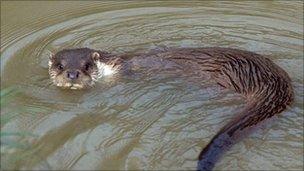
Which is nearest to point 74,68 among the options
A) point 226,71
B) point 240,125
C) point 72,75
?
point 72,75

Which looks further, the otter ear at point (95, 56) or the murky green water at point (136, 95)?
the otter ear at point (95, 56)

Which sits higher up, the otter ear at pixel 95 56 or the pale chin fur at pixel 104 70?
the otter ear at pixel 95 56

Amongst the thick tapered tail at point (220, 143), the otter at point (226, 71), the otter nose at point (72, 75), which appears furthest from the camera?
the otter nose at point (72, 75)

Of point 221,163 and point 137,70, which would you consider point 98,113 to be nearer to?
point 137,70

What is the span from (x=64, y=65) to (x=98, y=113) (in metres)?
0.58

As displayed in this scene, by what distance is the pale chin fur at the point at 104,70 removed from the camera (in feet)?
14.7

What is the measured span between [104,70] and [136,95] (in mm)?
577

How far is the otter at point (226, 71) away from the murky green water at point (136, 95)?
0.08 meters

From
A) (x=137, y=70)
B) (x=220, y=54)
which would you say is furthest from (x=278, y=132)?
(x=137, y=70)

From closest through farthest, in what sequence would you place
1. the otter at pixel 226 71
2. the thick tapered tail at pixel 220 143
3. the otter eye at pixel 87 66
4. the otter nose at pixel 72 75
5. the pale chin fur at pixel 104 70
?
the thick tapered tail at pixel 220 143 < the otter at pixel 226 71 < the otter nose at pixel 72 75 < the otter eye at pixel 87 66 < the pale chin fur at pixel 104 70

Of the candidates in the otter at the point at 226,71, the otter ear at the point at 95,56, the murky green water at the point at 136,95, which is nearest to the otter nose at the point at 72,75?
the otter at the point at 226,71

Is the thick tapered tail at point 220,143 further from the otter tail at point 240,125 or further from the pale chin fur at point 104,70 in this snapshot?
the pale chin fur at point 104,70

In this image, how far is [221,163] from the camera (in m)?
3.24

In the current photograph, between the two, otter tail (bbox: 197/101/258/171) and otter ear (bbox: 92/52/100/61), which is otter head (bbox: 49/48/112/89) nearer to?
otter ear (bbox: 92/52/100/61)
